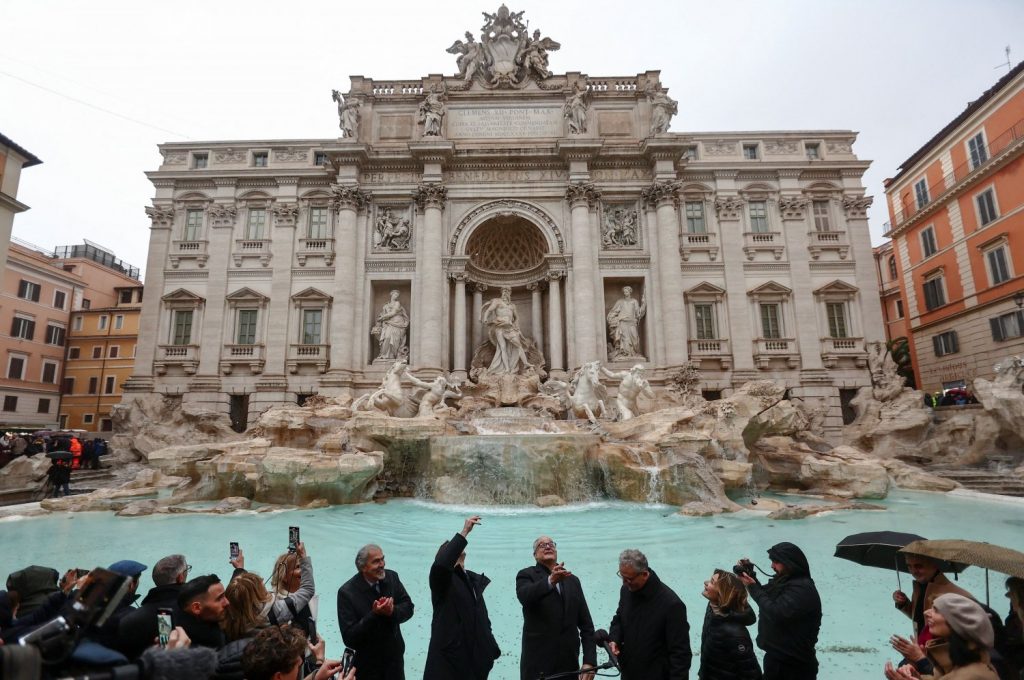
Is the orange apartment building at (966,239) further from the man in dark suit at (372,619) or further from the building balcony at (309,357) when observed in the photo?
the building balcony at (309,357)

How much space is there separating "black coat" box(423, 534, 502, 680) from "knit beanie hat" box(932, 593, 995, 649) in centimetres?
216

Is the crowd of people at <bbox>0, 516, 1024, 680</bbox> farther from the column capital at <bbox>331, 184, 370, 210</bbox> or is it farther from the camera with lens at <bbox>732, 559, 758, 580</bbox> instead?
the column capital at <bbox>331, 184, 370, 210</bbox>

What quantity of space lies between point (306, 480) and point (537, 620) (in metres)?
9.35

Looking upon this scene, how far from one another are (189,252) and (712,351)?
75.4 feet

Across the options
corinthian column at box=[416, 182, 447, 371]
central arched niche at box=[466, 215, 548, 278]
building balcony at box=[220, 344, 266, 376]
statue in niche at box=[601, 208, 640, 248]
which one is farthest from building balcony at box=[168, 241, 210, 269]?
statue in niche at box=[601, 208, 640, 248]

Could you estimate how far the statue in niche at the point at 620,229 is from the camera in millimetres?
21469

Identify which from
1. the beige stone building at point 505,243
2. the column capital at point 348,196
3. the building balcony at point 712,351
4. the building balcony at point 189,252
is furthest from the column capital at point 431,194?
the building balcony at point 712,351

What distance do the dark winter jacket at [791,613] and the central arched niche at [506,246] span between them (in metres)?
18.9

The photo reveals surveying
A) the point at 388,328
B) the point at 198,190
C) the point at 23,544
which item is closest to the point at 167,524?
the point at 23,544

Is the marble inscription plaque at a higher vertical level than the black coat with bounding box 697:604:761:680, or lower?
higher

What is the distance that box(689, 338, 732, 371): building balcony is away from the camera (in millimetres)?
20641

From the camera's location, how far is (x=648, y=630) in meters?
2.75

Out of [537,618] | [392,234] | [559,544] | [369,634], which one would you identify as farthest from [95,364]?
[537,618]

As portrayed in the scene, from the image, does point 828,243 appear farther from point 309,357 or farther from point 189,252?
point 189,252
